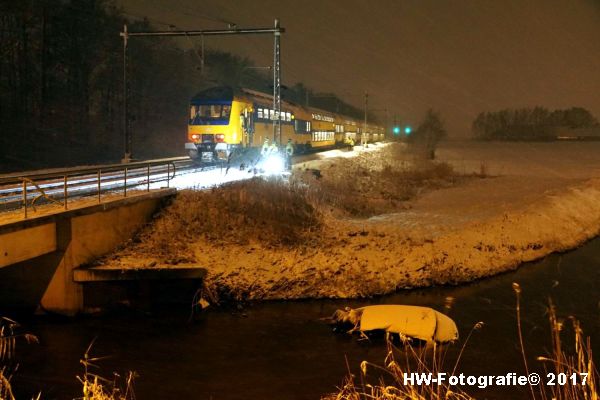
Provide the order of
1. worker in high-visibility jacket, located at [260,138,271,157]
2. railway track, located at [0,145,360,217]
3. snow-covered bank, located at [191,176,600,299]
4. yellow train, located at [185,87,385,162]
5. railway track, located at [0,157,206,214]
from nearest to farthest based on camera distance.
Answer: railway track, located at [0,157,206,214], railway track, located at [0,145,360,217], snow-covered bank, located at [191,176,600,299], yellow train, located at [185,87,385,162], worker in high-visibility jacket, located at [260,138,271,157]

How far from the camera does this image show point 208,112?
1148 inches

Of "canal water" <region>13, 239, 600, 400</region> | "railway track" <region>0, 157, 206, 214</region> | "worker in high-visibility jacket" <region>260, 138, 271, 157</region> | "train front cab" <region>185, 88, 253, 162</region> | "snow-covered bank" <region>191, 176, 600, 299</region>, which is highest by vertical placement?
"train front cab" <region>185, 88, 253, 162</region>

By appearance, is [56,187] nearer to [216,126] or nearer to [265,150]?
[216,126]

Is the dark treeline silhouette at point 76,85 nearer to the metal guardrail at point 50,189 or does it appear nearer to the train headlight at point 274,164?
the train headlight at point 274,164

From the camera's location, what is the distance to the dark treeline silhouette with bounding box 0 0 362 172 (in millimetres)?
35688

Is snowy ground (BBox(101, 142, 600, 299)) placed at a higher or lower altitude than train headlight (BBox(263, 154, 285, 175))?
lower

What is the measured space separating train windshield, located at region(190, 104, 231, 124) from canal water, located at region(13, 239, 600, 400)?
1459 cm

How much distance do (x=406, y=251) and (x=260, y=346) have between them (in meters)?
7.96

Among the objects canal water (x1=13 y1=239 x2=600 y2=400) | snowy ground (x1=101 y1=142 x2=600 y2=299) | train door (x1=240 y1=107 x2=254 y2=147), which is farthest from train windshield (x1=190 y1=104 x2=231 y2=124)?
Result: canal water (x1=13 y1=239 x2=600 y2=400)

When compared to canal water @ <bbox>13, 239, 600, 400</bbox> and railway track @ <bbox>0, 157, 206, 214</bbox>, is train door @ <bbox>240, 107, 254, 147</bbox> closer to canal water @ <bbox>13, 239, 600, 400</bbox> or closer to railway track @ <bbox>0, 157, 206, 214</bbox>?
railway track @ <bbox>0, 157, 206, 214</bbox>

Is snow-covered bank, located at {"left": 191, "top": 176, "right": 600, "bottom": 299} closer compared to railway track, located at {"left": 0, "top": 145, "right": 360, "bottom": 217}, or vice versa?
railway track, located at {"left": 0, "top": 145, "right": 360, "bottom": 217}

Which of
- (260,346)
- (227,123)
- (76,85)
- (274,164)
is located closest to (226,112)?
(227,123)

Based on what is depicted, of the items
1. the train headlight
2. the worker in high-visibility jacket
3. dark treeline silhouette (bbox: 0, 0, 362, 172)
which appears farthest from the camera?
dark treeline silhouette (bbox: 0, 0, 362, 172)

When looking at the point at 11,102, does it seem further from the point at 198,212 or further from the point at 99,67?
the point at 198,212
